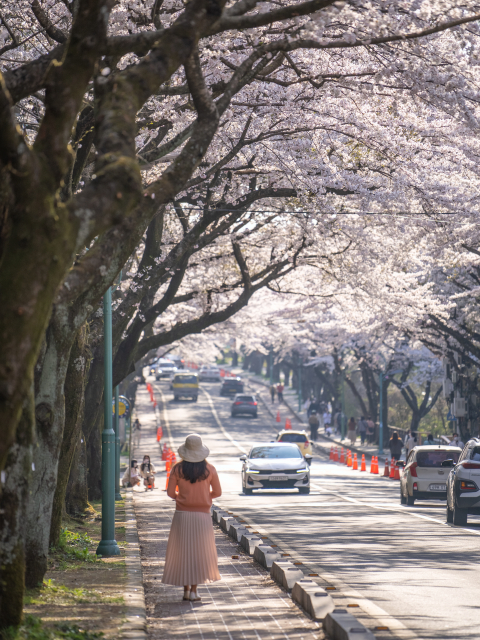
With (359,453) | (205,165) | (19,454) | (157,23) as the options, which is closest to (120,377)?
(205,165)

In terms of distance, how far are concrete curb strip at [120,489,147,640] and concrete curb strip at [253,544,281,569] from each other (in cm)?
152

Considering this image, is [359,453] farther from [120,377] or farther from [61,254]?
[61,254]

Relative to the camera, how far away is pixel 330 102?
619 inches

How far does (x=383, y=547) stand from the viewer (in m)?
13.9

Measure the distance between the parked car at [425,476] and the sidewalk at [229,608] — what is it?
32.2ft

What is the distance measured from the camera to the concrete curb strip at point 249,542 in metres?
13.0

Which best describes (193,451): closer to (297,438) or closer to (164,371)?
(297,438)

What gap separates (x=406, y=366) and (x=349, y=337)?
11.6 ft

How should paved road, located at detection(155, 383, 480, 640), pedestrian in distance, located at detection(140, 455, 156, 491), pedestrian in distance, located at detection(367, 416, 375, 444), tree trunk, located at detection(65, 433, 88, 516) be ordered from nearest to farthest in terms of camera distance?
1. paved road, located at detection(155, 383, 480, 640)
2. tree trunk, located at detection(65, 433, 88, 516)
3. pedestrian in distance, located at detection(140, 455, 156, 491)
4. pedestrian in distance, located at detection(367, 416, 375, 444)

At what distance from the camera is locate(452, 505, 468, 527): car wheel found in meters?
17.1

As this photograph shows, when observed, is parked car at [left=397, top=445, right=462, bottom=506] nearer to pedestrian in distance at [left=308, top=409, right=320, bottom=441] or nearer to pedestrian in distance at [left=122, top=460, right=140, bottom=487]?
pedestrian in distance at [left=122, top=460, right=140, bottom=487]

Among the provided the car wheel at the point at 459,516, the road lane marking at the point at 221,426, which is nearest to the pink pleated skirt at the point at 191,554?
the car wheel at the point at 459,516

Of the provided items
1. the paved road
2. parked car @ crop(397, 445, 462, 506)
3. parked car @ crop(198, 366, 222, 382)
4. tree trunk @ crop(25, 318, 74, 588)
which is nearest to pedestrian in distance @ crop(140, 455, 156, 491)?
the paved road

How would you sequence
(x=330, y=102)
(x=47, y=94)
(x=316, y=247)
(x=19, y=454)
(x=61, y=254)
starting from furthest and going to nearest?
(x=316, y=247) → (x=330, y=102) → (x=19, y=454) → (x=47, y=94) → (x=61, y=254)
